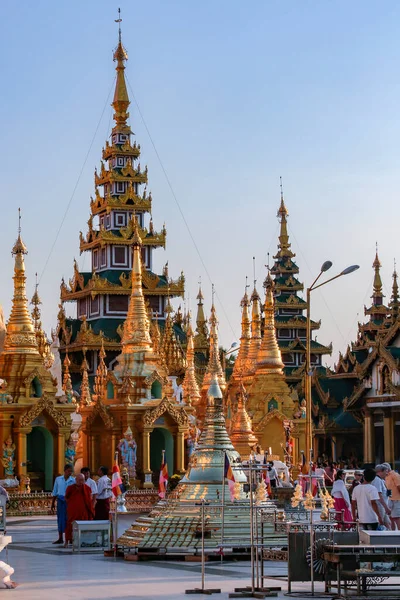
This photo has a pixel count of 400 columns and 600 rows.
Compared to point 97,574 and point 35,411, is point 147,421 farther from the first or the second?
point 97,574

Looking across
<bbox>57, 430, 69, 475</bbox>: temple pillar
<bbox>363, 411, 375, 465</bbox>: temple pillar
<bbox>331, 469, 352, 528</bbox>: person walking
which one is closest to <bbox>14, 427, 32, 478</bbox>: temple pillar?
<bbox>57, 430, 69, 475</bbox>: temple pillar

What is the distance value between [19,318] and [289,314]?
156 ft

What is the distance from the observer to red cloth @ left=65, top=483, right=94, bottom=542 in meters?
23.5

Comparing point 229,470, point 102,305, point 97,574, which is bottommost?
point 97,574

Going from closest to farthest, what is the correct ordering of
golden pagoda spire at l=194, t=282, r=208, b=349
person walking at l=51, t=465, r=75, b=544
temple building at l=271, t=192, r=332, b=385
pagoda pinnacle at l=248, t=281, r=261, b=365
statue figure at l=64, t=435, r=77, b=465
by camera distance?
person walking at l=51, t=465, r=75, b=544, statue figure at l=64, t=435, r=77, b=465, pagoda pinnacle at l=248, t=281, r=261, b=365, golden pagoda spire at l=194, t=282, r=208, b=349, temple building at l=271, t=192, r=332, b=385

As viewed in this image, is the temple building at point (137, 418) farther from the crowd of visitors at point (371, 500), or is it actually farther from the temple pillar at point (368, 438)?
the temple pillar at point (368, 438)

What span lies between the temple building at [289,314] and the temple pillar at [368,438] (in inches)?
532

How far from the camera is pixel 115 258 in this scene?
2963 inches

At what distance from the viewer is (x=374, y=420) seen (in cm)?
6844

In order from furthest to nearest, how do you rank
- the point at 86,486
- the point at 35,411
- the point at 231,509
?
the point at 35,411
the point at 86,486
the point at 231,509

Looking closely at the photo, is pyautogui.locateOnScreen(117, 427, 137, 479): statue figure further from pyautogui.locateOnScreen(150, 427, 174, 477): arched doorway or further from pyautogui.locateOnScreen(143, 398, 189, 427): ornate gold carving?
pyautogui.locateOnScreen(150, 427, 174, 477): arched doorway

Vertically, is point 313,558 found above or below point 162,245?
below

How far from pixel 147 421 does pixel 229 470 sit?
78.5ft

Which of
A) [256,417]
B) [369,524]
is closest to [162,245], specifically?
[256,417]
